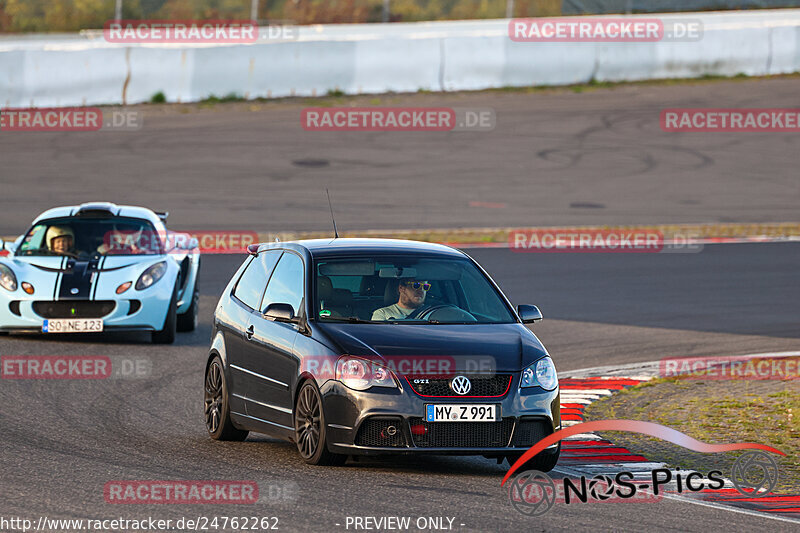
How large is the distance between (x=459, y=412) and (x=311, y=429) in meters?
0.99

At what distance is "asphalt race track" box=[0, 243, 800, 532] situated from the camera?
24.3 feet

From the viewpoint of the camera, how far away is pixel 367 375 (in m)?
8.38

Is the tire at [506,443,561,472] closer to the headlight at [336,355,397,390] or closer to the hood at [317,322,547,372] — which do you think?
the hood at [317,322,547,372]

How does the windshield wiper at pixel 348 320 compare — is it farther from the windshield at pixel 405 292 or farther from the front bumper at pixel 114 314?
the front bumper at pixel 114 314

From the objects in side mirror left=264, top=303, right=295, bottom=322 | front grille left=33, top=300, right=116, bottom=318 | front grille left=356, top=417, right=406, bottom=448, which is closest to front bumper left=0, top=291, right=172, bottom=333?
front grille left=33, top=300, right=116, bottom=318

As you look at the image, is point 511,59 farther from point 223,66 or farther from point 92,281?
point 92,281

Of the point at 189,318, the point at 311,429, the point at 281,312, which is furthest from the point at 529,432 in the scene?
the point at 189,318

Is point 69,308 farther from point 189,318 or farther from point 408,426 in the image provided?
point 408,426

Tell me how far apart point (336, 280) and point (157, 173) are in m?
17.0

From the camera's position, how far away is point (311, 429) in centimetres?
867

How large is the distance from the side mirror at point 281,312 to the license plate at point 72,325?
225 inches

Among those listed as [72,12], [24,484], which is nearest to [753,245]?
[24,484]

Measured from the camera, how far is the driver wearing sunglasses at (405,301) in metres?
9.22
